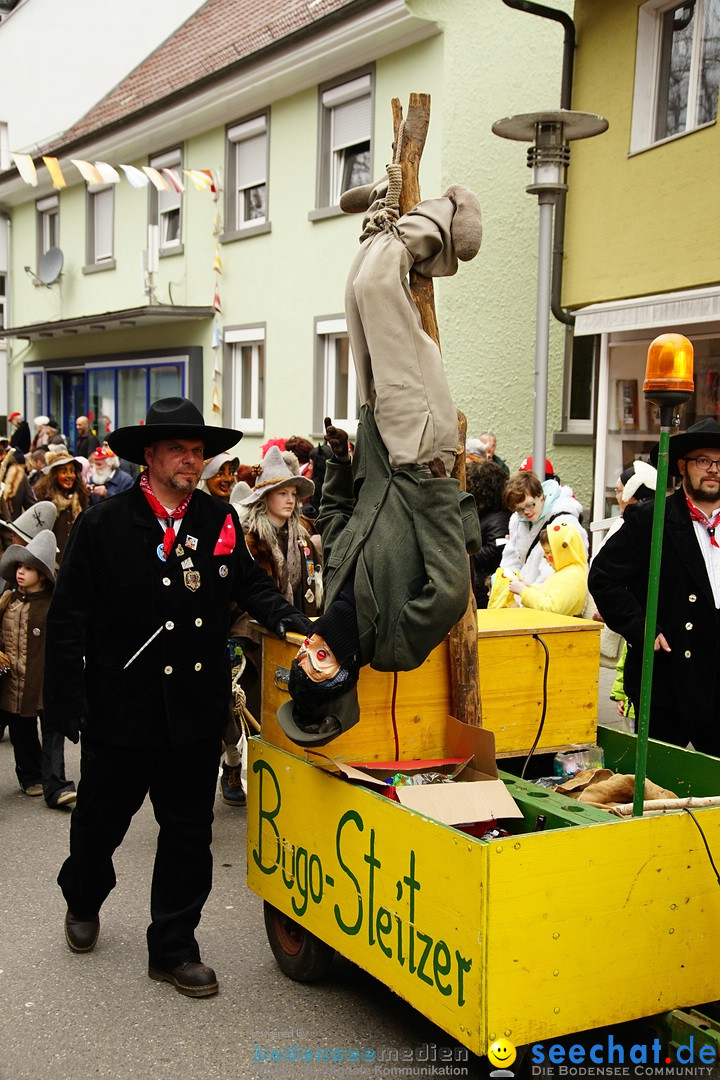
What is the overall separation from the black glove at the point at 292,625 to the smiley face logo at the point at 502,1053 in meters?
1.55

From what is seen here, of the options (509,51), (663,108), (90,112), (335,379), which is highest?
(90,112)

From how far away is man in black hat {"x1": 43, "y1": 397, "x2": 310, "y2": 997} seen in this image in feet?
13.3

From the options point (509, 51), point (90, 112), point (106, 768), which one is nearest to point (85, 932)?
point (106, 768)

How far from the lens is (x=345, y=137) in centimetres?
1563

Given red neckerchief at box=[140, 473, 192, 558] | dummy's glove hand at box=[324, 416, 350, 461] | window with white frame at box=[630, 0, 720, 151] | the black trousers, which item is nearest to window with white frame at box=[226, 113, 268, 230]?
window with white frame at box=[630, 0, 720, 151]

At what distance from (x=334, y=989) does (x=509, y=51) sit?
39.5 feet

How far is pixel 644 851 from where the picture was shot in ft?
10.6

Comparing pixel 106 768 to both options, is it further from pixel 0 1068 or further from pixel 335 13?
pixel 335 13

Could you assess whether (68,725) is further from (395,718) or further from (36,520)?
(36,520)

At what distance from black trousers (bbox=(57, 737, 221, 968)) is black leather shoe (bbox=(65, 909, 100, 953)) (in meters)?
0.31

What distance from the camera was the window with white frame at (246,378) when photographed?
18000mm

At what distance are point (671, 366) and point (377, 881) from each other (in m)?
1.69

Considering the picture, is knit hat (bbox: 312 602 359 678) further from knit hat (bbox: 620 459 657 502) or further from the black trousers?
knit hat (bbox: 620 459 657 502)

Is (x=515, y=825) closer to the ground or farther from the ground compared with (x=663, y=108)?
closer to the ground
